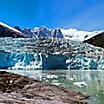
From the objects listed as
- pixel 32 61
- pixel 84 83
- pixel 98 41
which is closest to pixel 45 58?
pixel 32 61

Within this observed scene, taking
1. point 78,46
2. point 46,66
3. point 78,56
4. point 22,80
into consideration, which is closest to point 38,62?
point 46,66

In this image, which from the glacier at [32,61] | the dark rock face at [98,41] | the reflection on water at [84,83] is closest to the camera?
the reflection on water at [84,83]

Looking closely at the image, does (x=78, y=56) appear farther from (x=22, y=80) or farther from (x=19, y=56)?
(x=22, y=80)

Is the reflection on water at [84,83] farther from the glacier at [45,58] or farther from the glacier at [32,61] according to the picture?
the glacier at [45,58]

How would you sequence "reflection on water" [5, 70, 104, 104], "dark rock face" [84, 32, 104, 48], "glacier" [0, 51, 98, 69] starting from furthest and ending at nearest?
"dark rock face" [84, 32, 104, 48] < "glacier" [0, 51, 98, 69] < "reflection on water" [5, 70, 104, 104]

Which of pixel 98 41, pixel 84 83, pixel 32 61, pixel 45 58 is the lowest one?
pixel 84 83

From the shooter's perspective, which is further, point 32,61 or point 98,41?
point 98,41

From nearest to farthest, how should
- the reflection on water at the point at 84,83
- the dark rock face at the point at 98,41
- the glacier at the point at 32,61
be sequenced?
the reflection on water at the point at 84,83 < the glacier at the point at 32,61 < the dark rock face at the point at 98,41

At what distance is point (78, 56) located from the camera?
3730 inches

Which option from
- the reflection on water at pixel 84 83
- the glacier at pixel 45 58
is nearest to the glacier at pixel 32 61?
the glacier at pixel 45 58

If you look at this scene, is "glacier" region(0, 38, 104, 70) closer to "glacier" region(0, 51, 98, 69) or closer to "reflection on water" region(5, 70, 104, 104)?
"glacier" region(0, 51, 98, 69)

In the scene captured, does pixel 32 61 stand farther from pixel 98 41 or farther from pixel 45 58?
pixel 98 41

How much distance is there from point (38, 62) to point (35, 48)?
12978 mm

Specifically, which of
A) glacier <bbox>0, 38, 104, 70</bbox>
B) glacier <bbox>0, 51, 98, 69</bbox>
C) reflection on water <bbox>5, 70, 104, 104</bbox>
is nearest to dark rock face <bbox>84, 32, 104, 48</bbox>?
glacier <bbox>0, 38, 104, 70</bbox>
